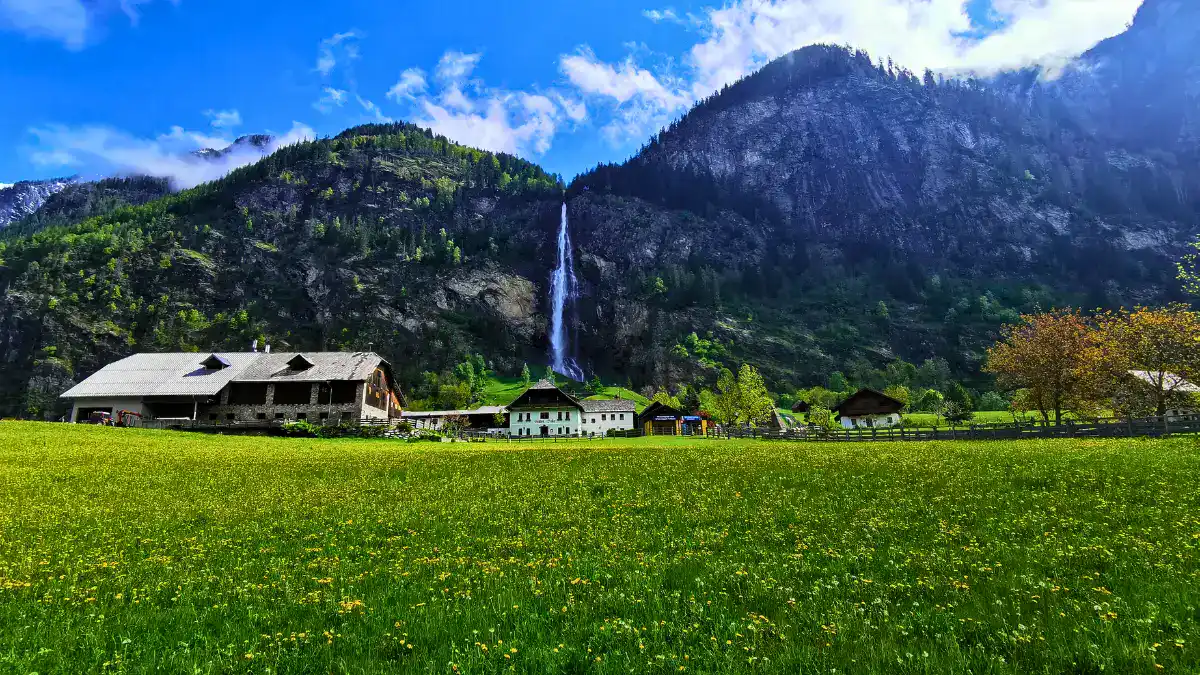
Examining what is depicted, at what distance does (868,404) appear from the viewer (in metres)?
97.6

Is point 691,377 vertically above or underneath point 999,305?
underneath

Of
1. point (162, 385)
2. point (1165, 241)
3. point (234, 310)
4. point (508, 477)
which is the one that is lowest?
point (508, 477)

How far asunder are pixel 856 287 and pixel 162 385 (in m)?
201

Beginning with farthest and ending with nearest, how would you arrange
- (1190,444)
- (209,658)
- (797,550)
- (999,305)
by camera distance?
(999,305)
(1190,444)
(797,550)
(209,658)

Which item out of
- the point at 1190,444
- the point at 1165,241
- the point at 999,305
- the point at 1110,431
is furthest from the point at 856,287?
the point at 1190,444

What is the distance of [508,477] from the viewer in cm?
2155

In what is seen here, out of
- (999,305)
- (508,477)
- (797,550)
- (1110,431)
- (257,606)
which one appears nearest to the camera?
(257,606)

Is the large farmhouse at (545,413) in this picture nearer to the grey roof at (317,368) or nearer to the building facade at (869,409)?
the grey roof at (317,368)

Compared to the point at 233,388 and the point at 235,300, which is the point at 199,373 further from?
the point at 235,300

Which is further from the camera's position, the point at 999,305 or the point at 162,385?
the point at 999,305

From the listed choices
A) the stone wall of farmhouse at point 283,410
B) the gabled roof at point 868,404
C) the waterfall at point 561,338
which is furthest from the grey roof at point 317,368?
the waterfall at point 561,338

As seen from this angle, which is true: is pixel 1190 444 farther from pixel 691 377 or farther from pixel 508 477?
pixel 691 377

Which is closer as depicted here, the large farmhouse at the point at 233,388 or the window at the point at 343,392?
the large farmhouse at the point at 233,388

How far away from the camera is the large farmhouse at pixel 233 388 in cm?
6619
